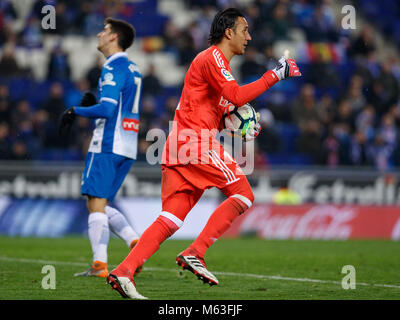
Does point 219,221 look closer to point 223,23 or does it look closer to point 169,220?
point 169,220

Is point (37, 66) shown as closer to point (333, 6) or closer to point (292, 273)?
point (333, 6)

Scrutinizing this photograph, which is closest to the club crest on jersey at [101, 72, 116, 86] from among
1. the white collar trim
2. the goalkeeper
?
the goalkeeper

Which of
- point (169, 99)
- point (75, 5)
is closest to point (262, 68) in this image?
point (169, 99)

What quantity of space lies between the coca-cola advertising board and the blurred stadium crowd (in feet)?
4.93

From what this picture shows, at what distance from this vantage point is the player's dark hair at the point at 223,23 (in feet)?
21.6

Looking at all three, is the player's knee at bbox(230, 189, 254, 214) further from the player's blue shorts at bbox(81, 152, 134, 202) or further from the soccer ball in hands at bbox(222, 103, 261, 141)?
the player's blue shorts at bbox(81, 152, 134, 202)

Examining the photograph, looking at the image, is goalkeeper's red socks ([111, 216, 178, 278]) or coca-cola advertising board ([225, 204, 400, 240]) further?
coca-cola advertising board ([225, 204, 400, 240])

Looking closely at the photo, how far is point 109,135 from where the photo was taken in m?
8.09

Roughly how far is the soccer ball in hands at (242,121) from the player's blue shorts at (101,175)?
5.98 feet

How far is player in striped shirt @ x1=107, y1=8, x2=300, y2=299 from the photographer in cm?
620

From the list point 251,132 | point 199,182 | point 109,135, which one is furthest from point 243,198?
point 109,135

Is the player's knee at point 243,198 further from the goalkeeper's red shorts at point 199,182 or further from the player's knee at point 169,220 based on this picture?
the player's knee at point 169,220

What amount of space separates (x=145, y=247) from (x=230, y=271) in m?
2.68

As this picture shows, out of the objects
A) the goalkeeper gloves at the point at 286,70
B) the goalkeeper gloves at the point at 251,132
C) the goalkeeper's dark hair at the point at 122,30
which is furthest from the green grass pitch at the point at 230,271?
the goalkeeper's dark hair at the point at 122,30
